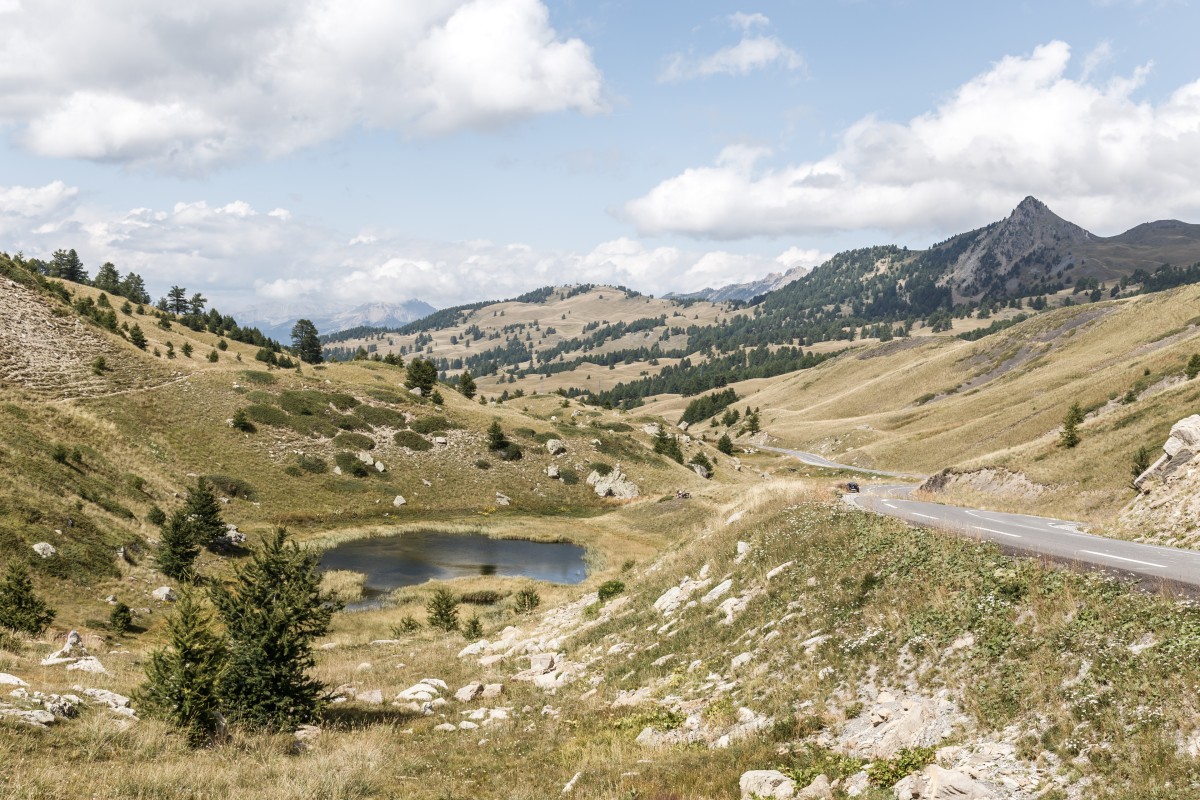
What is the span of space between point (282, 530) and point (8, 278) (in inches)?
3892

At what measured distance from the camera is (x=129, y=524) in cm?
4897

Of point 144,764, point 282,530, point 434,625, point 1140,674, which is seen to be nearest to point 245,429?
point 434,625

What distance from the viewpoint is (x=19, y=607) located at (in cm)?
2847

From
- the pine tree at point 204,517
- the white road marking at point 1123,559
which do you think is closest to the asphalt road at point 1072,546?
the white road marking at point 1123,559

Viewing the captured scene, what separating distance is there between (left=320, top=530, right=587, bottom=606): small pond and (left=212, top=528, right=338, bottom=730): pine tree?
1217 inches

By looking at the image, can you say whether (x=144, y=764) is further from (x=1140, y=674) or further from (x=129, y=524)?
(x=129, y=524)

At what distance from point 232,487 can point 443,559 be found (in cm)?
2751

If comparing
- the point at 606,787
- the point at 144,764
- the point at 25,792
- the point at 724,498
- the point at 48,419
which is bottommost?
the point at 724,498

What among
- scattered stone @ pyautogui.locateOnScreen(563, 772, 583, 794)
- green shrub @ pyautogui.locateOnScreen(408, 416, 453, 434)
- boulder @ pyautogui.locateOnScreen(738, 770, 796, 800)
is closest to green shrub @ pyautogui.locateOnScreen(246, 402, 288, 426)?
green shrub @ pyautogui.locateOnScreen(408, 416, 453, 434)

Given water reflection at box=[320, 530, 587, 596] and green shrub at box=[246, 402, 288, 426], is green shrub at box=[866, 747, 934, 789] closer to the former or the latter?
water reflection at box=[320, 530, 587, 596]

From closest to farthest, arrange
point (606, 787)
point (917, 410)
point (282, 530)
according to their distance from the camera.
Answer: point (606, 787) < point (282, 530) < point (917, 410)

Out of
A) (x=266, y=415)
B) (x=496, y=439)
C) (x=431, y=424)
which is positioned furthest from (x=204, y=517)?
(x=496, y=439)

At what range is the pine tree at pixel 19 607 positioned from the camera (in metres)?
27.6

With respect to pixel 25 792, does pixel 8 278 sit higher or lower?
higher
